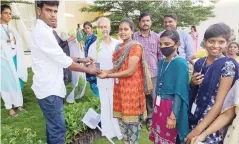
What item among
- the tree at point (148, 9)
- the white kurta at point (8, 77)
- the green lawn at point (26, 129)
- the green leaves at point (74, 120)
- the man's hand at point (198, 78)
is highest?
the tree at point (148, 9)

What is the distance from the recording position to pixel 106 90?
3.33 m

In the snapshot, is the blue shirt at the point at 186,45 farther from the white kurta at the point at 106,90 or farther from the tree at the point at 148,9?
the tree at the point at 148,9

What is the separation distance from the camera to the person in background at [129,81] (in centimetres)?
259

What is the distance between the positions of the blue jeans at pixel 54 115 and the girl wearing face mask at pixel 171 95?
883 millimetres

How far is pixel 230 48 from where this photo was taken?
4.38 m

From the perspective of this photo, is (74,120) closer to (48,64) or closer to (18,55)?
(48,64)

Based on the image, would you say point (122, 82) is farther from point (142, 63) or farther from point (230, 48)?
point (230, 48)

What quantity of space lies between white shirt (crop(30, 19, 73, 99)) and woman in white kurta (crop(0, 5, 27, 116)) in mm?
2074

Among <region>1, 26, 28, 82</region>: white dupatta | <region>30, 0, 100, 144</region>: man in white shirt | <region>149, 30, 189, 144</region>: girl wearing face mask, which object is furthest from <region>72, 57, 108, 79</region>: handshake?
<region>1, 26, 28, 82</region>: white dupatta

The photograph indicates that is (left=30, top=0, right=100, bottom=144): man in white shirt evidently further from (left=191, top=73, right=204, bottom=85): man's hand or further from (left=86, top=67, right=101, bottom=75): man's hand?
(left=191, top=73, right=204, bottom=85): man's hand

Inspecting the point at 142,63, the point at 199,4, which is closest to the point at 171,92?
the point at 142,63

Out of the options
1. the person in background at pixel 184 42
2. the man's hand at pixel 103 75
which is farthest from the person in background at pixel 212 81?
the person in background at pixel 184 42

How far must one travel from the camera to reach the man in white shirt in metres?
2.30

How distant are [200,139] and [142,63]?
1230mm
